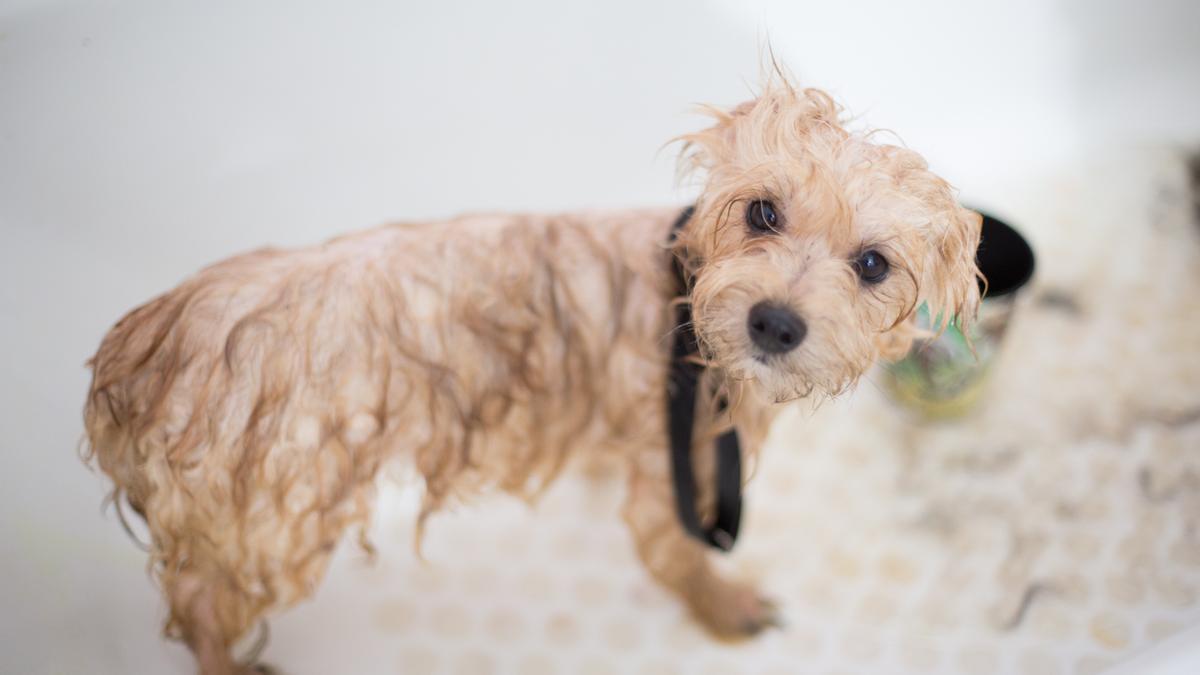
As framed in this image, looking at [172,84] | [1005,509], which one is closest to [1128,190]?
[1005,509]

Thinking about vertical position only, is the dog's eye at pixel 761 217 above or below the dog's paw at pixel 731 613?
above

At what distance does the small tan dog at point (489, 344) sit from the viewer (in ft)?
3.05

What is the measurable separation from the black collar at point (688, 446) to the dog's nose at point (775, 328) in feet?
0.65

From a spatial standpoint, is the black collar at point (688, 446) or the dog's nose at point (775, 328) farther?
the black collar at point (688, 446)

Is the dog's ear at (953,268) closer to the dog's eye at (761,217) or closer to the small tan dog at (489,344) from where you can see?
the small tan dog at (489,344)

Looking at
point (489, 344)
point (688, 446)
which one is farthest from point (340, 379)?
point (688, 446)

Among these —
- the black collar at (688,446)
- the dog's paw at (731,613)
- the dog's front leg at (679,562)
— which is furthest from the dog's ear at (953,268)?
the dog's paw at (731,613)

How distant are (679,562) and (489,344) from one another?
631 mm

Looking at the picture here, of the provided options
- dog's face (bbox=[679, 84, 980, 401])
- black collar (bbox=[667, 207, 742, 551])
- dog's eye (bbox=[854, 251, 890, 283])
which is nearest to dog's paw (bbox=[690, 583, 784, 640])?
black collar (bbox=[667, 207, 742, 551])

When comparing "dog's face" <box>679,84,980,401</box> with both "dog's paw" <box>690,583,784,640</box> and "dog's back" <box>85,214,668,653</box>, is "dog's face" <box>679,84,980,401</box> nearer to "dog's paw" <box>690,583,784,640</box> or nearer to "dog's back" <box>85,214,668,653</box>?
"dog's back" <box>85,214,668,653</box>

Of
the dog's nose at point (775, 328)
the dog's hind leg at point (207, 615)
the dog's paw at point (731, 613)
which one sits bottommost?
the dog's paw at point (731, 613)

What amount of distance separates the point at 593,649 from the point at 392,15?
4.40ft

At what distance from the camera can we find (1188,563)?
1.67 meters

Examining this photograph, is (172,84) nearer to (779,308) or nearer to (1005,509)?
(779,308)
